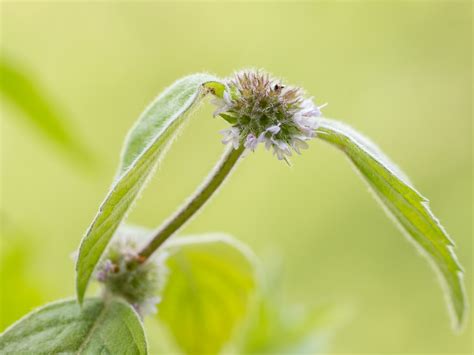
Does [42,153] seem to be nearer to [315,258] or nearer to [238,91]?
[315,258]

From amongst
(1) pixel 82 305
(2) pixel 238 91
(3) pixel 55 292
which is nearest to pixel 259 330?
(3) pixel 55 292

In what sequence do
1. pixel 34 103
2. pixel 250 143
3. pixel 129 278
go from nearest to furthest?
pixel 250 143 < pixel 129 278 < pixel 34 103

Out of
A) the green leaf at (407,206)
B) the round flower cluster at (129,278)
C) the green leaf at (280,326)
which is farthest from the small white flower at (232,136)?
the green leaf at (280,326)

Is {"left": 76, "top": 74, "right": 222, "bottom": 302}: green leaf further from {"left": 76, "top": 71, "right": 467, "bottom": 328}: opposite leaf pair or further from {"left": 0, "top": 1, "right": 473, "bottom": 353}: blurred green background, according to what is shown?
{"left": 0, "top": 1, "right": 473, "bottom": 353}: blurred green background

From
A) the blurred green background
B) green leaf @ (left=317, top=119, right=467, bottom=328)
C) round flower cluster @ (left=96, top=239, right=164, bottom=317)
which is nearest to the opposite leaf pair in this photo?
green leaf @ (left=317, top=119, right=467, bottom=328)

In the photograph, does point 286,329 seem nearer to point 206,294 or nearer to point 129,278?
point 206,294

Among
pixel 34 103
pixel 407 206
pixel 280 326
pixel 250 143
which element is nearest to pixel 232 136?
pixel 250 143
